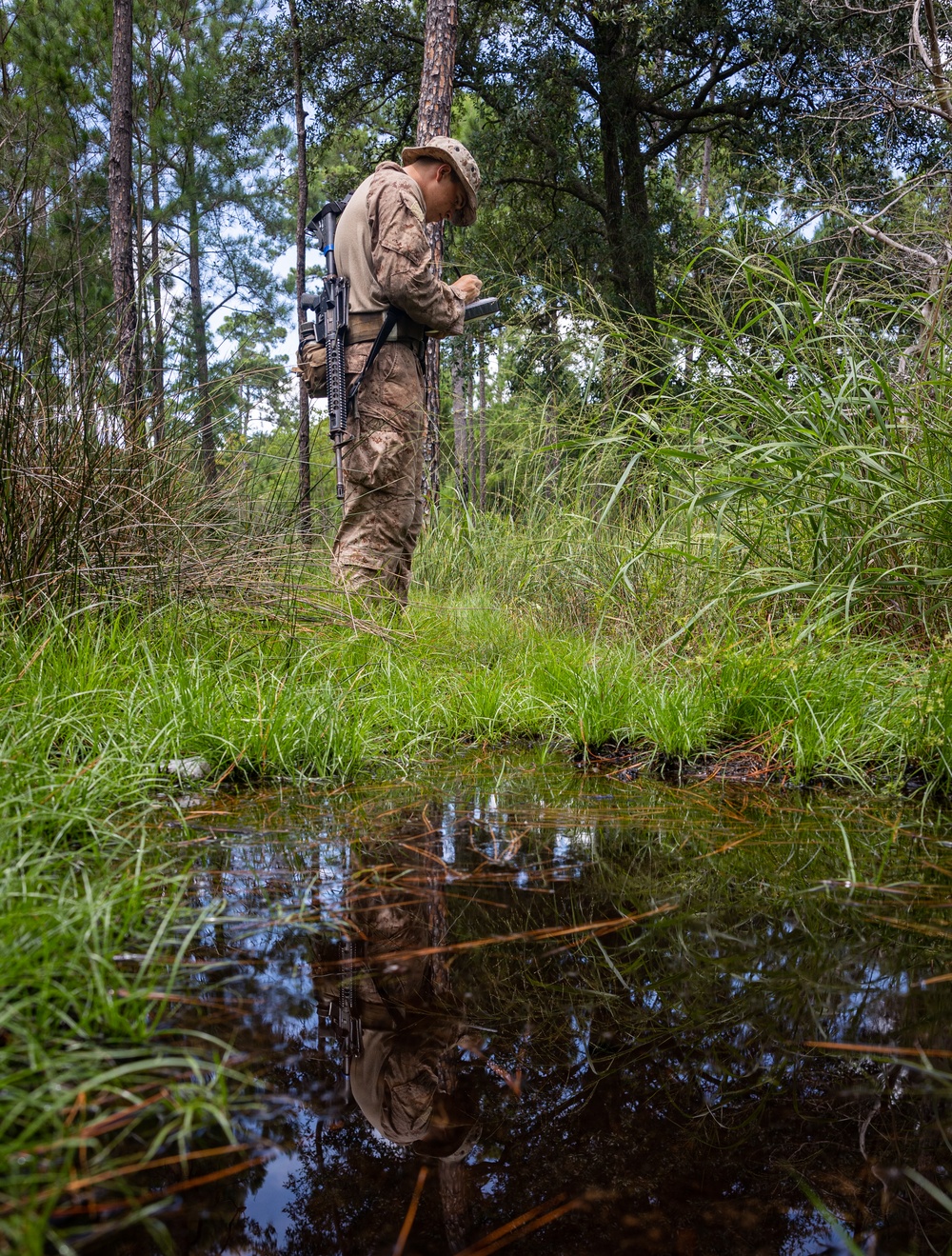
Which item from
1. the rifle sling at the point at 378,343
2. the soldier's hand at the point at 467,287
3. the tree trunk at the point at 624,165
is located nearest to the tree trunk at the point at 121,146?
the soldier's hand at the point at 467,287

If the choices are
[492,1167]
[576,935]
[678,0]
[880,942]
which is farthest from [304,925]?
[678,0]

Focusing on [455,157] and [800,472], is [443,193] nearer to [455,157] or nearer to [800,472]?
[455,157]

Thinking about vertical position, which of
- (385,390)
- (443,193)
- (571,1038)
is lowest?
(571,1038)

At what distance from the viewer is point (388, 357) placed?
3.62 metres

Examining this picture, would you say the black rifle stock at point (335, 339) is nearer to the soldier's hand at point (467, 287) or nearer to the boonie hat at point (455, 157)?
the boonie hat at point (455, 157)

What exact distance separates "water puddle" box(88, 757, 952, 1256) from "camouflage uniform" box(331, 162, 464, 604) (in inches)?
83.6

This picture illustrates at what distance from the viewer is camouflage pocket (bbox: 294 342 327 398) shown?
3758 millimetres

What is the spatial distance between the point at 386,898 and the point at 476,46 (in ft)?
37.0

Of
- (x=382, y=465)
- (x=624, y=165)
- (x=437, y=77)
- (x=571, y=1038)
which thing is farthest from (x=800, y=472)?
(x=624, y=165)

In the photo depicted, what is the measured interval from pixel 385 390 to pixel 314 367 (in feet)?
1.35

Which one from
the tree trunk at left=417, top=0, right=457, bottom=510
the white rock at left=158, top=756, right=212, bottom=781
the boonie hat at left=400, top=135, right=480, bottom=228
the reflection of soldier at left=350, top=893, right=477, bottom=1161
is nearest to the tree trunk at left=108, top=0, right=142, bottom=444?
the tree trunk at left=417, top=0, right=457, bottom=510

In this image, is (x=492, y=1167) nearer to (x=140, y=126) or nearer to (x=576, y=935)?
(x=576, y=935)

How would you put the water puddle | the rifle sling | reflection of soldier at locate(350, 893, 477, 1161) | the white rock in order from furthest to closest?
1. the rifle sling
2. the white rock
3. reflection of soldier at locate(350, 893, 477, 1161)
4. the water puddle

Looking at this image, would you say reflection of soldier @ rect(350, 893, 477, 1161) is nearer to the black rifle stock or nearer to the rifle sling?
the black rifle stock
